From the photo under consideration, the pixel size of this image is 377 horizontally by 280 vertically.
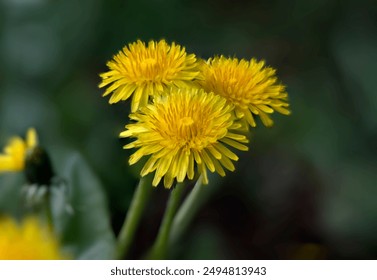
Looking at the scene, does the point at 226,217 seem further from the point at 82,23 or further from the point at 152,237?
the point at 82,23

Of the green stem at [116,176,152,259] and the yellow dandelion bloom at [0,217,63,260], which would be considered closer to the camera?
the yellow dandelion bloom at [0,217,63,260]

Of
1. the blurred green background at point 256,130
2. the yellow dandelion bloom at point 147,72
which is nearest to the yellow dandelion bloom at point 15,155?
the blurred green background at point 256,130

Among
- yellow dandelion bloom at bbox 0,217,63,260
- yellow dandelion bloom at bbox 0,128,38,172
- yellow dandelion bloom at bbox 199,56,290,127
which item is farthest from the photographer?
yellow dandelion bloom at bbox 0,128,38,172

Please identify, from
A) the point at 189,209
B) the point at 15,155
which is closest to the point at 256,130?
the point at 189,209

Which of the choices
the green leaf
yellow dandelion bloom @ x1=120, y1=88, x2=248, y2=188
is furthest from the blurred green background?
yellow dandelion bloom @ x1=120, y1=88, x2=248, y2=188

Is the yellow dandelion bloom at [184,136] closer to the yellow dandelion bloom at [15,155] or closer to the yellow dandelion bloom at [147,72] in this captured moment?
the yellow dandelion bloom at [147,72]

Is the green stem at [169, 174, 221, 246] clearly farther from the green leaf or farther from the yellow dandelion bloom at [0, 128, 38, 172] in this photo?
the yellow dandelion bloom at [0, 128, 38, 172]

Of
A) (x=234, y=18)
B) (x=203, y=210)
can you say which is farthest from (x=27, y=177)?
(x=234, y=18)
